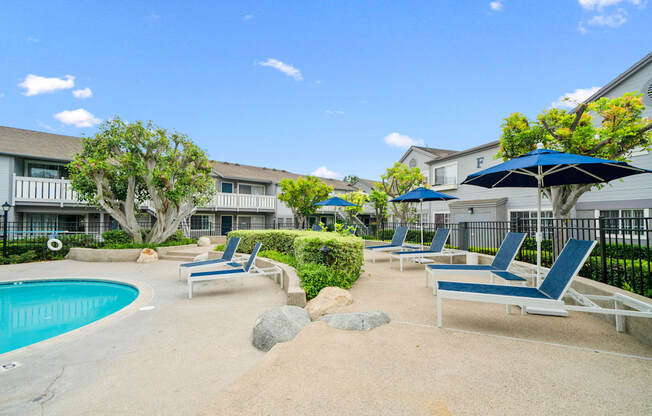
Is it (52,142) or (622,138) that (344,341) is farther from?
(52,142)

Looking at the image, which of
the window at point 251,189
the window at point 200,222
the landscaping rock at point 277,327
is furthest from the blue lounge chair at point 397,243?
the window at point 251,189

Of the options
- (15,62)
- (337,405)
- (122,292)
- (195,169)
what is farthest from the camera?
(15,62)

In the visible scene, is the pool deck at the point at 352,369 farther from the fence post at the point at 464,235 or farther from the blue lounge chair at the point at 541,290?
the fence post at the point at 464,235

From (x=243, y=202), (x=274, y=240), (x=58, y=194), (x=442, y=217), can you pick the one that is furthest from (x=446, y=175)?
(x=58, y=194)

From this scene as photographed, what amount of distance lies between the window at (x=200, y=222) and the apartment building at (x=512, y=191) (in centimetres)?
1676

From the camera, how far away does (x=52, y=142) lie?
19656 millimetres

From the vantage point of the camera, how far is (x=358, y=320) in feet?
13.2

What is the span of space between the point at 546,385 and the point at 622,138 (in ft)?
30.7

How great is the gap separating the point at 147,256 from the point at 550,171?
13.3 metres

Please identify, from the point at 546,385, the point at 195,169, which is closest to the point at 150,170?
the point at 195,169

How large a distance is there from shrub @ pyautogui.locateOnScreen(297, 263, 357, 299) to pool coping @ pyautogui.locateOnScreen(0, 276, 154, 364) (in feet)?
10.4

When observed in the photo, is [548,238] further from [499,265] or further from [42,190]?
[42,190]

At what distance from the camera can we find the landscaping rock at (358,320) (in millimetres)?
3932

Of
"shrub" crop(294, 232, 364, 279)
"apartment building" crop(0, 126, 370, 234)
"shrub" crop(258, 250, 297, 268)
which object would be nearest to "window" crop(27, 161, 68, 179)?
"apartment building" crop(0, 126, 370, 234)
